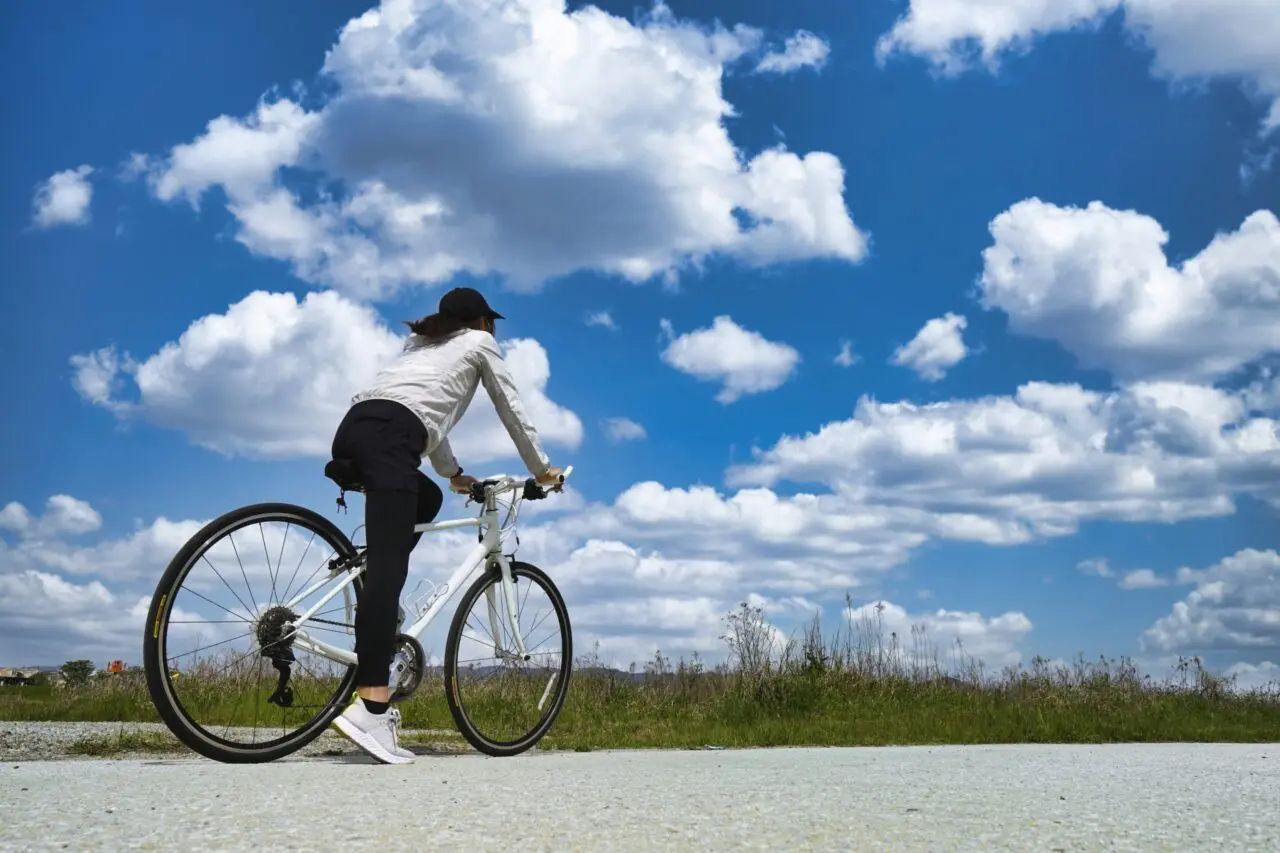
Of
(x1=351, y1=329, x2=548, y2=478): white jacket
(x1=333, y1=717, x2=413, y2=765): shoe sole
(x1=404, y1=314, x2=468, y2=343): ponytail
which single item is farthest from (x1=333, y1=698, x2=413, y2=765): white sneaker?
(x1=404, y1=314, x2=468, y2=343): ponytail

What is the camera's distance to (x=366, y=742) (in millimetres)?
5422

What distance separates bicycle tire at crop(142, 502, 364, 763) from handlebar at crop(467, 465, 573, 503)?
3.15 feet

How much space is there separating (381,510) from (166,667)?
1.24 metres

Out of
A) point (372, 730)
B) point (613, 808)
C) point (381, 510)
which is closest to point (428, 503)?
point (381, 510)

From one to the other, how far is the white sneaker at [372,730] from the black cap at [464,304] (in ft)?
7.08

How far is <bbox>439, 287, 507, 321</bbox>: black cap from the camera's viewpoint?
20.1 ft

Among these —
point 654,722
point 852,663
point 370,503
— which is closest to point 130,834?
point 370,503

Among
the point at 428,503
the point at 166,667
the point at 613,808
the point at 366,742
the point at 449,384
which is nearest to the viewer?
the point at 613,808

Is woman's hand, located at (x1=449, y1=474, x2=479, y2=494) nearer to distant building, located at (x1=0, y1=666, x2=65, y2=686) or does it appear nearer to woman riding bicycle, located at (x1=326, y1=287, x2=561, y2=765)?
woman riding bicycle, located at (x1=326, y1=287, x2=561, y2=765)

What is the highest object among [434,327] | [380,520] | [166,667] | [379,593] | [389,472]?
[434,327]

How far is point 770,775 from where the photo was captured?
193 inches

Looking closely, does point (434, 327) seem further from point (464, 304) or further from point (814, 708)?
point (814, 708)

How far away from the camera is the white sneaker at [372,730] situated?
17.7 feet

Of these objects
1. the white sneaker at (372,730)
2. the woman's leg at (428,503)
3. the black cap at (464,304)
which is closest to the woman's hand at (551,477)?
the woman's leg at (428,503)
